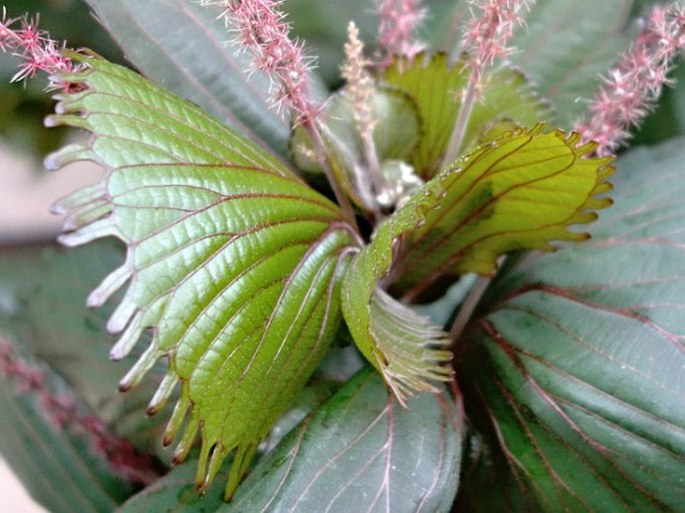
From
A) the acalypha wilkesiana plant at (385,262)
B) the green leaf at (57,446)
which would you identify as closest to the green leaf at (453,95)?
the acalypha wilkesiana plant at (385,262)

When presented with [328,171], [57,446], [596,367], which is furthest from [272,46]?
[57,446]

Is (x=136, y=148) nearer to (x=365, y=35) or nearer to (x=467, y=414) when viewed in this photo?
(x=467, y=414)

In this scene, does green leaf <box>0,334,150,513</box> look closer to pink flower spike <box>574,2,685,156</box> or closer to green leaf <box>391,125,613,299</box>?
green leaf <box>391,125,613,299</box>

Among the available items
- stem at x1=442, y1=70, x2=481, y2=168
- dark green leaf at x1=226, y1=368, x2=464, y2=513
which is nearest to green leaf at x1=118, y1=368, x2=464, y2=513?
Answer: dark green leaf at x1=226, y1=368, x2=464, y2=513

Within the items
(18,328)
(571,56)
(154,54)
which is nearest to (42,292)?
(18,328)

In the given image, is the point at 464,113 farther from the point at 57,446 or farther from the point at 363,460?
the point at 57,446

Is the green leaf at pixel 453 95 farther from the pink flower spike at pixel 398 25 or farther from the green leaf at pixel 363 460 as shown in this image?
the green leaf at pixel 363 460
